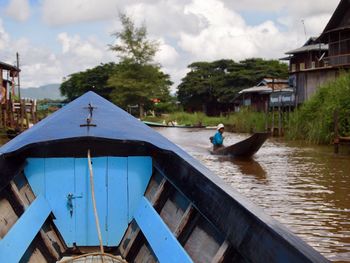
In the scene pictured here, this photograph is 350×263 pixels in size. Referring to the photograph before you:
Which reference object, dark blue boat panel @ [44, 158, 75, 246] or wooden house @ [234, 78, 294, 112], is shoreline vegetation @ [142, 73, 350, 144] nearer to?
dark blue boat panel @ [44, 158, 75, 246]

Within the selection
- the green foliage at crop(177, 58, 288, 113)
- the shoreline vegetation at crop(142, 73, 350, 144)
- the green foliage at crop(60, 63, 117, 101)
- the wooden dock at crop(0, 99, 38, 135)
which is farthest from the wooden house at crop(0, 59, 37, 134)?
the green foliage at crop(60, 63, 117, 101)

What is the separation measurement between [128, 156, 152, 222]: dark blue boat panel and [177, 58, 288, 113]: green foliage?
4909 centimetres

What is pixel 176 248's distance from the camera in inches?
129

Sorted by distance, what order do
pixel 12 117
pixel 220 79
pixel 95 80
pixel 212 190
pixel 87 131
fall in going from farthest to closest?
pixel 95 80
pixel 220 79
pixel 12 117
pixel 87 131
pixel 212 190

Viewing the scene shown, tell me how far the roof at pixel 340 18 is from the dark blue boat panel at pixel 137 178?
2459 centimetres

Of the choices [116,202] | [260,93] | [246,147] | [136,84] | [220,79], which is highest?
[220,79]

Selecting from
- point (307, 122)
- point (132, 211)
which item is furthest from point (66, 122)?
point (307, 122)

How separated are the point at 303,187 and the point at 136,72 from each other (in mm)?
43395

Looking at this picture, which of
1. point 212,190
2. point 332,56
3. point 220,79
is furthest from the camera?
point 220,79

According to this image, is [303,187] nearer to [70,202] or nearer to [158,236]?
[70,202]

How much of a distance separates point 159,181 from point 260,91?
4014cm

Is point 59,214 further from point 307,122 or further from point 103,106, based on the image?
point 307,122

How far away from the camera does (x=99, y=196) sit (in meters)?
4.23

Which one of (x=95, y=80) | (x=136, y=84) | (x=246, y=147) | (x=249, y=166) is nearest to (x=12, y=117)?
(x=246, y=147)
